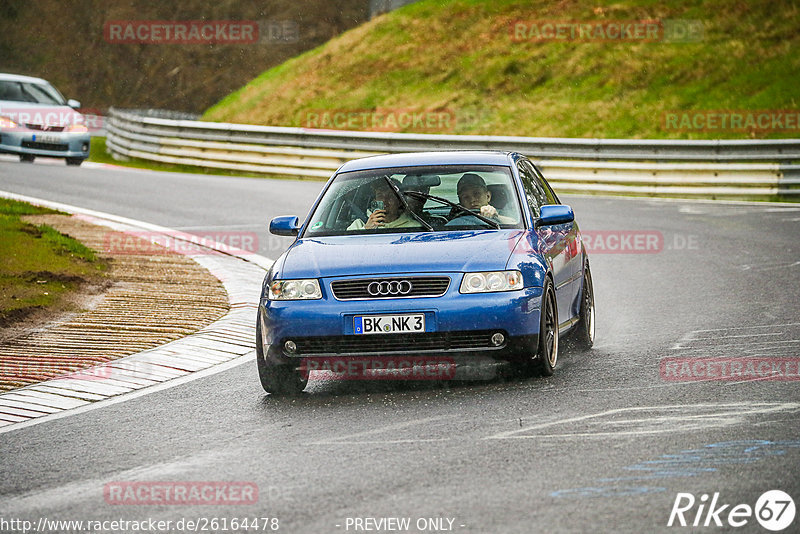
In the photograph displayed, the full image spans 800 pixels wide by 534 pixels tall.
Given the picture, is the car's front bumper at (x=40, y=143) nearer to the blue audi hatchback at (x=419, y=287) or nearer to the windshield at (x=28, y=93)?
the windshield at (x=28, y=93)

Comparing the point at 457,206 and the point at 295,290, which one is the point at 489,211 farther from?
the point at 295,290

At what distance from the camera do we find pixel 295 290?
8.28 metres

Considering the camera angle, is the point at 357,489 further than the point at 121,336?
→ No

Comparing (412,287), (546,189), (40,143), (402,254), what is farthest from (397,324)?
Answer: (40,143)

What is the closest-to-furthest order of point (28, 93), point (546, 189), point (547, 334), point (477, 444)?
1. point (477, 444)
2. point (547, 334)
3. point (546, 189)
4. point (28, 93)

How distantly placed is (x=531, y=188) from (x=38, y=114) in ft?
61.5

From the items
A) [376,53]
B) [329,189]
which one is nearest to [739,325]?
[329,189]

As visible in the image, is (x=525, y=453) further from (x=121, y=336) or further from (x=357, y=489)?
(x=121, y=336)

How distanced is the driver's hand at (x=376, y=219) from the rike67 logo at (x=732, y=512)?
4092 mm

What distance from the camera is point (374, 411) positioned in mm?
7688

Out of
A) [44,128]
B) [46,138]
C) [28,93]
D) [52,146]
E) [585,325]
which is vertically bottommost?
[585,325]

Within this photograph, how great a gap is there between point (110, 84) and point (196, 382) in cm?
6253

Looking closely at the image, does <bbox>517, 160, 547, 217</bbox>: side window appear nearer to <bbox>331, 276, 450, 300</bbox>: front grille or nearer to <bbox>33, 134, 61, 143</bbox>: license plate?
<bbox>331, 276, 450, 300</bbox>: front grille

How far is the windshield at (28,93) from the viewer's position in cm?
2727
